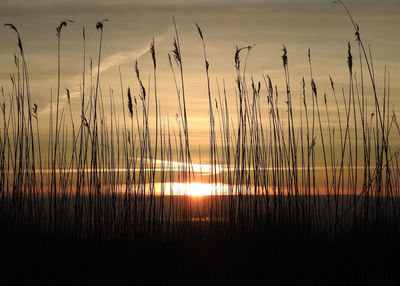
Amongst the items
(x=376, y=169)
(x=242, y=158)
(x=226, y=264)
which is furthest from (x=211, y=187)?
(x=376, y=169)

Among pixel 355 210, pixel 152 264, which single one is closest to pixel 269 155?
pixel 355 210

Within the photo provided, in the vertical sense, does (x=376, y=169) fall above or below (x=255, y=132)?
below

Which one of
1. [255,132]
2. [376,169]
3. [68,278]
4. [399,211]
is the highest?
[255,132]

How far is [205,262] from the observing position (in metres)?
3.30

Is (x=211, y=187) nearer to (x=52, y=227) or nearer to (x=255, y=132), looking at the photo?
(x=255, y=132)

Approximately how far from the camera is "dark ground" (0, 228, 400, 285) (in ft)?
10.0

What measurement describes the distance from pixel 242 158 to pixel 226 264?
0.90 m

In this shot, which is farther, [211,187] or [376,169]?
[211,187]

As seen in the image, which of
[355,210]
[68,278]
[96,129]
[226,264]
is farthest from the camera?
[96,129]

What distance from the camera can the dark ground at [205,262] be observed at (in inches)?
120

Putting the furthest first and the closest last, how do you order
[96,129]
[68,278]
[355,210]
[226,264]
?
1. [96,129]
2. [355,210]
3. [226,264]
4. [68,278]

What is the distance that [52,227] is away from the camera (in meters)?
3.88

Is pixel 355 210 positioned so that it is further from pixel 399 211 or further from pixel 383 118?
pixel 383 118

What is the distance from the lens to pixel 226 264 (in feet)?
10.8
